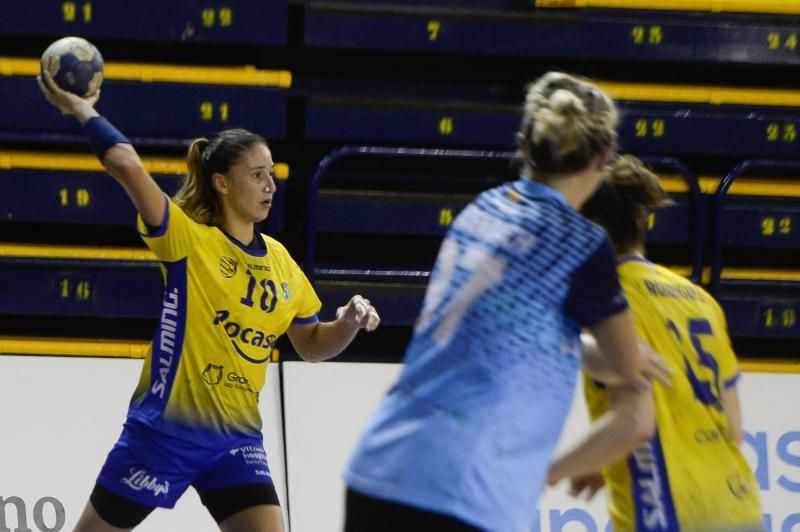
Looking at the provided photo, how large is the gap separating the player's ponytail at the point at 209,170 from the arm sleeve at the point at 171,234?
0.18m

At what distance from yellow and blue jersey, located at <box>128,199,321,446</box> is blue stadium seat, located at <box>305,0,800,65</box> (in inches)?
126

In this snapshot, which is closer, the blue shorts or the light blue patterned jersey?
the light blue patterned jersey

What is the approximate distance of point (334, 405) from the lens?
616 centimetres

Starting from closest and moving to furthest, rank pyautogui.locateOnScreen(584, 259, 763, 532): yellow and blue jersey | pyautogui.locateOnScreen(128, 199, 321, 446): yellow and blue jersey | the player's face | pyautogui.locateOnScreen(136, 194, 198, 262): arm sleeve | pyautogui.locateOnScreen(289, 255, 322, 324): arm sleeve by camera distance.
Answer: pyautogui.locateOnScreen(584, 259, 763, 532): yellow and blue jersey → pyautogui.locateOnScreen(136, 194, 198, 262): arm sleeve → pyautogui.locateOnScreen(128, 199, 321, 446): yellow and blue jersey → the player's face → pyautogui.locateOnScreen(289, 255, 322, 324): arm sleeve

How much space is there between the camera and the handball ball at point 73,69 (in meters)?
3.91

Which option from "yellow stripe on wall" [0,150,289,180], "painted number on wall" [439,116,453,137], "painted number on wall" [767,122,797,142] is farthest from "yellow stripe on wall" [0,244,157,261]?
"painted number on wall" [767,122,797,142]

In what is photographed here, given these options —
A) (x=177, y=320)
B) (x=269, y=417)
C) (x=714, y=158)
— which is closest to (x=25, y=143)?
(x=269, y=417)

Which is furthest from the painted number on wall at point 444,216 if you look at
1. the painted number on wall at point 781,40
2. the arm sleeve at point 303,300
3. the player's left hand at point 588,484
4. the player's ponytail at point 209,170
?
the player's left hand at point 588,484

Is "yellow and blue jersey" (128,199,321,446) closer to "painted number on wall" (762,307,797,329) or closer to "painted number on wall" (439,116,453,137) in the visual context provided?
"painted number on wall" (439,116,453,137)

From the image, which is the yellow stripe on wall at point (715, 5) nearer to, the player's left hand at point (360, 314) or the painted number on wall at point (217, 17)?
the painted number on wall at point (217, 17)

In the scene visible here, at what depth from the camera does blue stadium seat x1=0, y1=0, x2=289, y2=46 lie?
23.9ft

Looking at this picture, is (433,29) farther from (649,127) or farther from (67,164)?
(67,164)

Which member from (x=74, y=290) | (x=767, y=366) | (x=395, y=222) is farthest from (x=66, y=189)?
(x=767, y=366)

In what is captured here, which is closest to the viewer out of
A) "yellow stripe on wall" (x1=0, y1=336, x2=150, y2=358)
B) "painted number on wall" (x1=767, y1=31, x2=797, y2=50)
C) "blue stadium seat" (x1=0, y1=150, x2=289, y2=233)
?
"yellow stripe on wall" (x1=0, y1=336, x2=150, y2=358)
